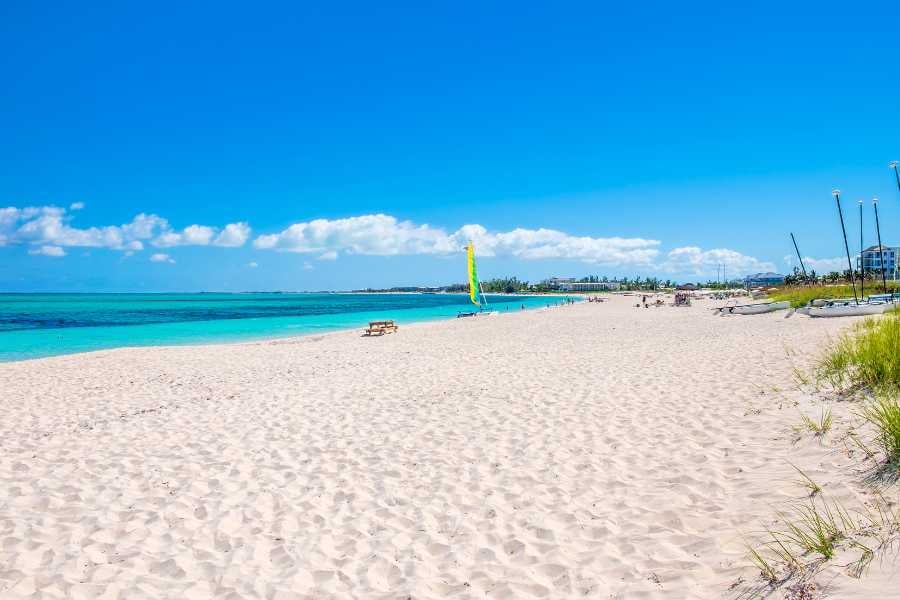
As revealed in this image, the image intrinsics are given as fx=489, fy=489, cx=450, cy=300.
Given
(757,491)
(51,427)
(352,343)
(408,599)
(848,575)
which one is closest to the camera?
(848,575)

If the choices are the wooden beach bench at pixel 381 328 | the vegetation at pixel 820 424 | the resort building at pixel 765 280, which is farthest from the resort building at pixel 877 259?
the vegetation at pixel 820 424

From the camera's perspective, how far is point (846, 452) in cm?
466

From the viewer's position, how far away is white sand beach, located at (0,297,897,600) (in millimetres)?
3605

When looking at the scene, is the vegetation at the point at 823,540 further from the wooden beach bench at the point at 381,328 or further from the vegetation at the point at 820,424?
the wooden beach bench at the point at 381,328

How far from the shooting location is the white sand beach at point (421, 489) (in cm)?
361

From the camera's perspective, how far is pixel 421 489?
5176 millimetres

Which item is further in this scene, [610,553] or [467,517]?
[467,517]

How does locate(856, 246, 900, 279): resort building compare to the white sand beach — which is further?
locate(856, 246, 900, 279): resort building

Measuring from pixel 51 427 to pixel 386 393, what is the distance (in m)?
5.64

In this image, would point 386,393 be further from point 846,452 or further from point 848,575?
point 848,575

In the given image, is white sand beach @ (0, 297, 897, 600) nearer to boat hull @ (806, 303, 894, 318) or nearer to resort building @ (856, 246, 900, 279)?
boat hull @ (806, 303, 894, 318)

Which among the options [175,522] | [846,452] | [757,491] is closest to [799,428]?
[846,452]

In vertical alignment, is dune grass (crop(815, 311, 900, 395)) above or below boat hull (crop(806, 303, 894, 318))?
above

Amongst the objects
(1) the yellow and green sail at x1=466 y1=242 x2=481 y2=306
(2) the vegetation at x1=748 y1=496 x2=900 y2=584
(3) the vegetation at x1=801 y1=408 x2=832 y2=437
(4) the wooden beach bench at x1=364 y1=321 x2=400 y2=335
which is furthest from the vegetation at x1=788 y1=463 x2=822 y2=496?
(1) the yellow and green sail at x1=466 y1=242 x2=481 y2=306
